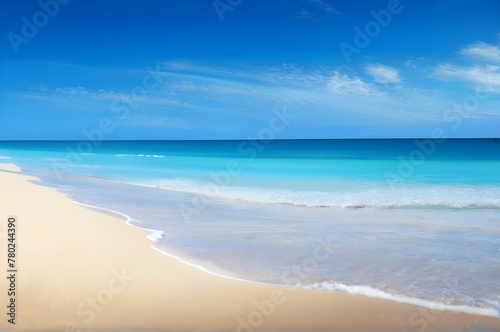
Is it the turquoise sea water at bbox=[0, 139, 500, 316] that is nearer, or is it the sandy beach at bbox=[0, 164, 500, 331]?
the sandy beach at bbox=[0, 164, 500, 331]

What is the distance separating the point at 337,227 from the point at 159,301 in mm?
1874

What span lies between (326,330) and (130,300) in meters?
Answer: 0.94

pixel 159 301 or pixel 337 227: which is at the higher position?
pixel 337 227

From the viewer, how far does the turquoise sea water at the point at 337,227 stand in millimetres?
2443

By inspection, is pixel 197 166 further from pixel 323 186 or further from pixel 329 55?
pixel 329 55

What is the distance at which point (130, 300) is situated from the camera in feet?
7.46

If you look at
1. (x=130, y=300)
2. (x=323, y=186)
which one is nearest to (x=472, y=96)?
(x=323, y=186)

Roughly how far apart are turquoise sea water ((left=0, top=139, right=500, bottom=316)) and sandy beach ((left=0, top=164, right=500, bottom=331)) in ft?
0.39

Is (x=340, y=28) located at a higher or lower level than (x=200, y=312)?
higher

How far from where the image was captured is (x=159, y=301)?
224 centimetres

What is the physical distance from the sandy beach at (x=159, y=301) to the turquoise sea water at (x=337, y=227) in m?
0.12

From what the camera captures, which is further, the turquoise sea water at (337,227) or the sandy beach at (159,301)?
the turquoise sea water at (337,227)

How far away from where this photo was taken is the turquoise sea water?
96.2 inches

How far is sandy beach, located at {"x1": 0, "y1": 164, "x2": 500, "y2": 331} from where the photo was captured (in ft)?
6.75
